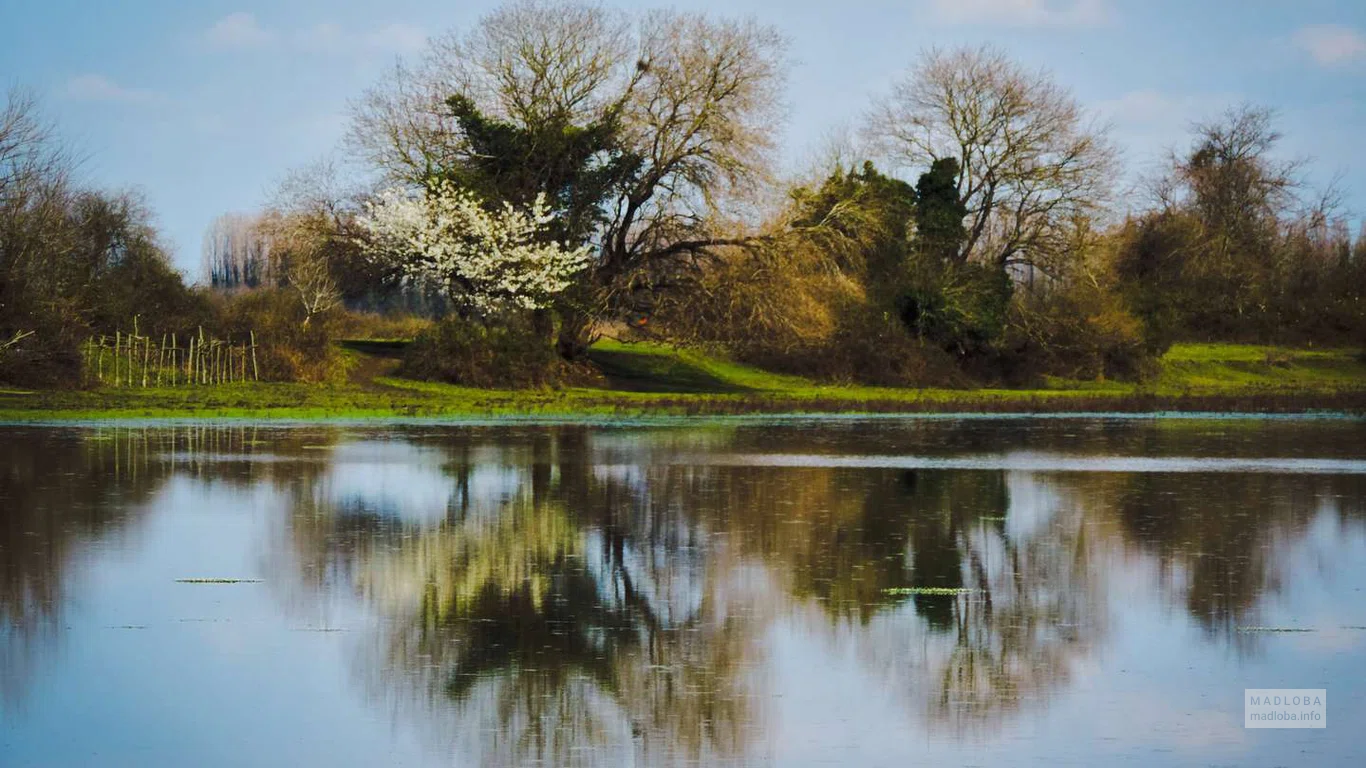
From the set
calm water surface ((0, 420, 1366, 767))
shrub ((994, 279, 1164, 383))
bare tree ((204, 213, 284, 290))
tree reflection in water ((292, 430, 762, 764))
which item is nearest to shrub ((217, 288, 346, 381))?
calm water surface ((0, 420, 1366, 767))

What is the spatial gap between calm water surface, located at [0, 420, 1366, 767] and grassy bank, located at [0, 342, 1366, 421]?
13.7 m

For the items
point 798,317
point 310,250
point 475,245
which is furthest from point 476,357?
point 798,317

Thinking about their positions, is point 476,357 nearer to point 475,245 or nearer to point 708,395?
point 475,245

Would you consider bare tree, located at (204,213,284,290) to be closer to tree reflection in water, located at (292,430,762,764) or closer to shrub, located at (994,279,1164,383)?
shrub, located at (994,279,1164,383)

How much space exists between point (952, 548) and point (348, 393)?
27535 millimetres

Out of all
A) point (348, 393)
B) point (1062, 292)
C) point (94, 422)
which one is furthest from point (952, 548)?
point (1062, 292)

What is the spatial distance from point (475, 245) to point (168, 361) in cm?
928

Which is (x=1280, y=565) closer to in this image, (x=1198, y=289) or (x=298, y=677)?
(x=298, y=677)

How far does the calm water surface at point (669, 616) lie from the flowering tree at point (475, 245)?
82.7 feet

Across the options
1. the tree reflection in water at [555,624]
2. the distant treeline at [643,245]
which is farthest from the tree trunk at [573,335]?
the tree reflection in water at [555,624]

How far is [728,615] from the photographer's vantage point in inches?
435

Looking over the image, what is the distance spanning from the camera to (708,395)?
4666 centimetres

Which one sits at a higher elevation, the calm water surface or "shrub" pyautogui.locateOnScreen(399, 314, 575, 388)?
"shrub" pyautogui.locateOnScreen(399, 314, 575, 388)

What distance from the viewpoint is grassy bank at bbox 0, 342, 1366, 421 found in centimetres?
3491
